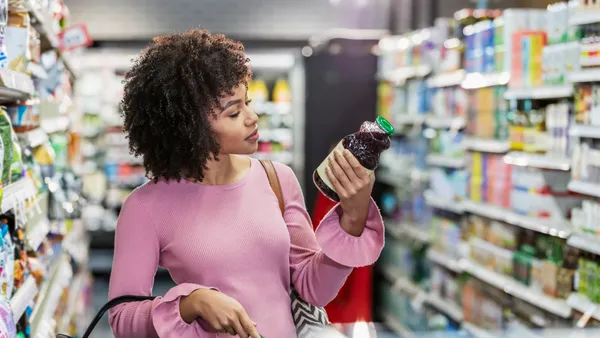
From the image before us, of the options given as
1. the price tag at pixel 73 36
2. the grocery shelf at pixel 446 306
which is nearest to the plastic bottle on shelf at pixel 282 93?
the grocery shelf at pixel 446 306

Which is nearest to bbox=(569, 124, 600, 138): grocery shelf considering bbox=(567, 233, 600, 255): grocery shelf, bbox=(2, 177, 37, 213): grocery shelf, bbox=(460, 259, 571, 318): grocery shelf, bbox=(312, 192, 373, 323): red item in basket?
bbox=(567, 233, 600, 255): grocery shelf

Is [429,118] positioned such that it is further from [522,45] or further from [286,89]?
[286,89]

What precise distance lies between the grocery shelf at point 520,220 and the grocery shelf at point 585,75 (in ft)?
2.60

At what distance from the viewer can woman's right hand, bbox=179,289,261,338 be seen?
1.63m

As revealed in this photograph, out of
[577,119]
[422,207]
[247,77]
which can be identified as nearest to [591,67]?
[577,119]

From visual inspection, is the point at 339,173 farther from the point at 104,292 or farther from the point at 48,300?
the point at 104,292

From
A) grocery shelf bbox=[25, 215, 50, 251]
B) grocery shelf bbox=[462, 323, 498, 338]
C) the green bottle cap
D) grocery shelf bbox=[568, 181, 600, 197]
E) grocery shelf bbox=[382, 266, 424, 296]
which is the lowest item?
grocery shelf bbox=[382, 266, 424, 296]

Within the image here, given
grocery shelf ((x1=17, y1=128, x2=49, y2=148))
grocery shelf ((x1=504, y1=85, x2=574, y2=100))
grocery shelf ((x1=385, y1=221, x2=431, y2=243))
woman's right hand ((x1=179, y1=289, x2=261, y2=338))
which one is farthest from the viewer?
grocery shelf ((x1=385, y1=221, x2=431, y2=243))

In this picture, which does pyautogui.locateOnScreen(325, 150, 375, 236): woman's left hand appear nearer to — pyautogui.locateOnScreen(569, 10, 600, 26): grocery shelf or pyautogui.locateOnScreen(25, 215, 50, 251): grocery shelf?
pyautogui.locateOnScreen(25, 215, 50, 251): grocery shelf

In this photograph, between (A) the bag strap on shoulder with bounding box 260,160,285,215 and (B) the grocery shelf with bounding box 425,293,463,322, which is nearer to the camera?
(A) the bag strap on shoulder with bounding box 260,160,285,215

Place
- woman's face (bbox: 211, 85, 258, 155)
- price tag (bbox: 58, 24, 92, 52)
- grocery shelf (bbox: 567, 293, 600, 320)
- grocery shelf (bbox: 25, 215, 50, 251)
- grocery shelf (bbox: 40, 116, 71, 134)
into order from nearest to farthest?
1. woman's face (bbox: 211, 85, 258, 155)
2. grocery shelf (bbox: 25, 215, 50, 251)
3. grocery shelf (bbox: 567, 293, 600, 320)
4. grocery shelf (bbox: 40, 116, 71, 134)
5. price tag (bbox: 58, 24, 92, 52)

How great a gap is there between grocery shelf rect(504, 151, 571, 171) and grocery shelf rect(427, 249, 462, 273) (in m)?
1.13

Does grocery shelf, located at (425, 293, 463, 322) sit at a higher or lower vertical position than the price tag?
lower

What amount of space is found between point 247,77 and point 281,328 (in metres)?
0.58
